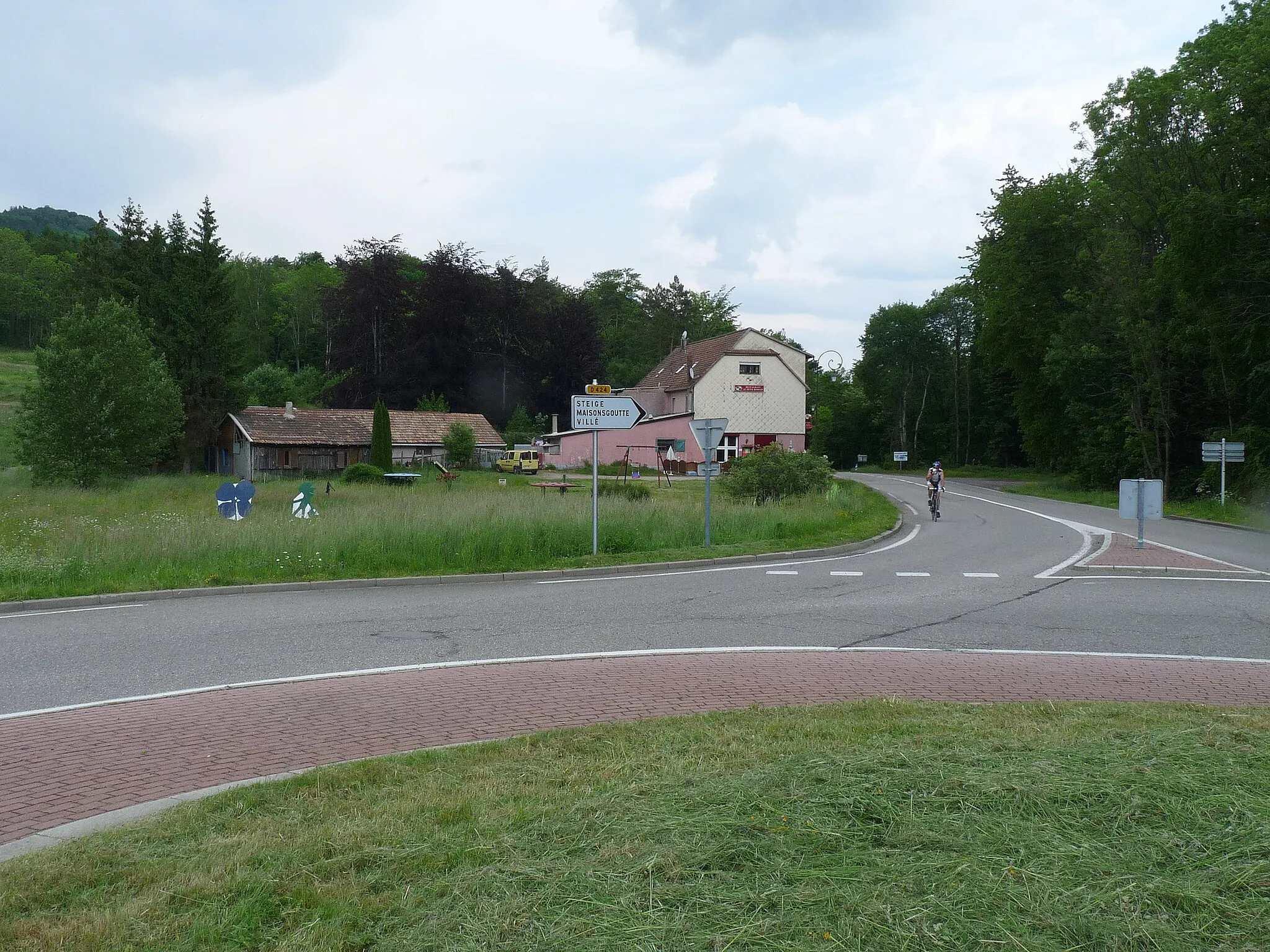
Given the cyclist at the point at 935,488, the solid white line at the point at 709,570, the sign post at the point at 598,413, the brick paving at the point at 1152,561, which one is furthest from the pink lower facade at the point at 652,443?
the sign post at the point at 598,413

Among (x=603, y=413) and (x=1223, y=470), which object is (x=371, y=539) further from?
(x=1223, y=470)

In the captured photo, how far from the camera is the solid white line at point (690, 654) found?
27.0 ft

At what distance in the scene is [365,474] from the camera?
4697cm

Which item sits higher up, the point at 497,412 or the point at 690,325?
the point at 690,325

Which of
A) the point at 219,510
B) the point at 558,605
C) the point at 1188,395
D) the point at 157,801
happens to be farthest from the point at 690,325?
the point at 157,801

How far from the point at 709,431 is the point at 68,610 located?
11.7 metres

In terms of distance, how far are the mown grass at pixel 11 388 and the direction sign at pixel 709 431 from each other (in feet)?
122

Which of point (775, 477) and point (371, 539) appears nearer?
point (371, 539)

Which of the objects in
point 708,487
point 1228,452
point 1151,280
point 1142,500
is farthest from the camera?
point 1151,280

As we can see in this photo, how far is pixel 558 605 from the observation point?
12.6 m

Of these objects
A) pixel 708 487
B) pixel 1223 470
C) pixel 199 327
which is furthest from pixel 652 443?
pixel 708 487

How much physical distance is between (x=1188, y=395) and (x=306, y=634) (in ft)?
128

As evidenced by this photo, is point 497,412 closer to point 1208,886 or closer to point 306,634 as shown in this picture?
point 306,634

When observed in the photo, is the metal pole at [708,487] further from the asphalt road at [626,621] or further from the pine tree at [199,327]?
the pine tree at [199,327]
